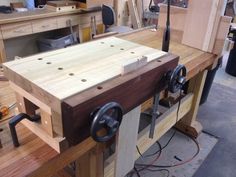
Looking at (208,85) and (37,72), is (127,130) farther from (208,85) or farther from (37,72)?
(208,85)

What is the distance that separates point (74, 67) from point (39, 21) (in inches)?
83.8

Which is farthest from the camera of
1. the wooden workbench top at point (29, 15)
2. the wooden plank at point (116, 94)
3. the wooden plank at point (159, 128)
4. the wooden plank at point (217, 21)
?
the wooden workbench top at point (29, 15)

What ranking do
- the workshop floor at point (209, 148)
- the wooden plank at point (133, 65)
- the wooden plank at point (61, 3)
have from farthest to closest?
the wooden plank at point (61, 3)
the workshop floor at point (209, 148)
the wooden plank at point (133, 65)

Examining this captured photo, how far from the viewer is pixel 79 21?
302 centimetres

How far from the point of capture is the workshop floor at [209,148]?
168cm

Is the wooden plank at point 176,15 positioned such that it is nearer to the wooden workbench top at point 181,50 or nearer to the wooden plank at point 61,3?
the wooden workbench top at point 181,50

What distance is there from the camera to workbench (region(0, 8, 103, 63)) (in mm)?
2309

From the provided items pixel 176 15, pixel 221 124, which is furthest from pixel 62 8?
pixel 221 124

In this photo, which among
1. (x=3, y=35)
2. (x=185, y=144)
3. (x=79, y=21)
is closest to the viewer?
(x=185, y=144)

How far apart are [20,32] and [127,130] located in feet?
6.61

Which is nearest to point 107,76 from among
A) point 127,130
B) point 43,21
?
point 127,130

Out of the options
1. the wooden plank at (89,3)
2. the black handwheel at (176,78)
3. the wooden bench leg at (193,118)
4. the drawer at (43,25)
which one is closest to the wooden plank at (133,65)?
the black handwheel at (176,78)

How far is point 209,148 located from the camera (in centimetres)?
190

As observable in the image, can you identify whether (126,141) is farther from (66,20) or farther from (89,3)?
(89,3)
